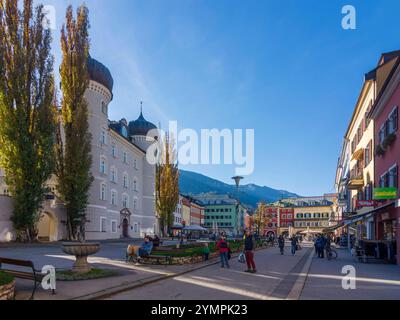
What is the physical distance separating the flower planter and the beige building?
1052 inches

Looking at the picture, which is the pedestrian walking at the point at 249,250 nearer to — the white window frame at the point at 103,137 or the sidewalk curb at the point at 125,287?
the sidewalk curb at the point at 125,287

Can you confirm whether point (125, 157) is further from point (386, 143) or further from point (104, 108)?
point (386, 143)

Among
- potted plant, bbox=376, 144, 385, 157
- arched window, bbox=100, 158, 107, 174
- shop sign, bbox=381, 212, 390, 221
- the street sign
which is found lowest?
shop sign, bbox=381, 212, 390, 221

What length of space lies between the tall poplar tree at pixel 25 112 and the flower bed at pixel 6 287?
24.3 metres

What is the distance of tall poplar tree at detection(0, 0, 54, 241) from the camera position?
104 feet

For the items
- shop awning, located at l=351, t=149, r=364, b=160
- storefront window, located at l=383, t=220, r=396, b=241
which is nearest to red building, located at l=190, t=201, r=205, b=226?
shop awning, located at l=351, t=149, r=364, b=160

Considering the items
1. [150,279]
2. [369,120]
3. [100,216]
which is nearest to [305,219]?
[100,216]

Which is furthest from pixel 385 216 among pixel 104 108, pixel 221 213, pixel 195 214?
pixel 221 213

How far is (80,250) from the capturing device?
13547mm

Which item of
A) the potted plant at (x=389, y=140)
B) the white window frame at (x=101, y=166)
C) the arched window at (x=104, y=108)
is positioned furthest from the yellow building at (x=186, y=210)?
the potted plant at (x=389, y=140)

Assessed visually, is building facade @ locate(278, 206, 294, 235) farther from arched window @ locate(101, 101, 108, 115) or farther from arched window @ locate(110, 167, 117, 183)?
arched window @ locate(101, 101, 108, 115)

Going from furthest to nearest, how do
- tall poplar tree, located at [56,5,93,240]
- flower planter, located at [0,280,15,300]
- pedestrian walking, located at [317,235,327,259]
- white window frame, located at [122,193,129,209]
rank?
white window frame, located at [122,193,129,209], tall poplar tree, located at [56,5,93,240], pedestrian walking, located at [317,235,327,259], flower planter, located at [0,280,15,300]
